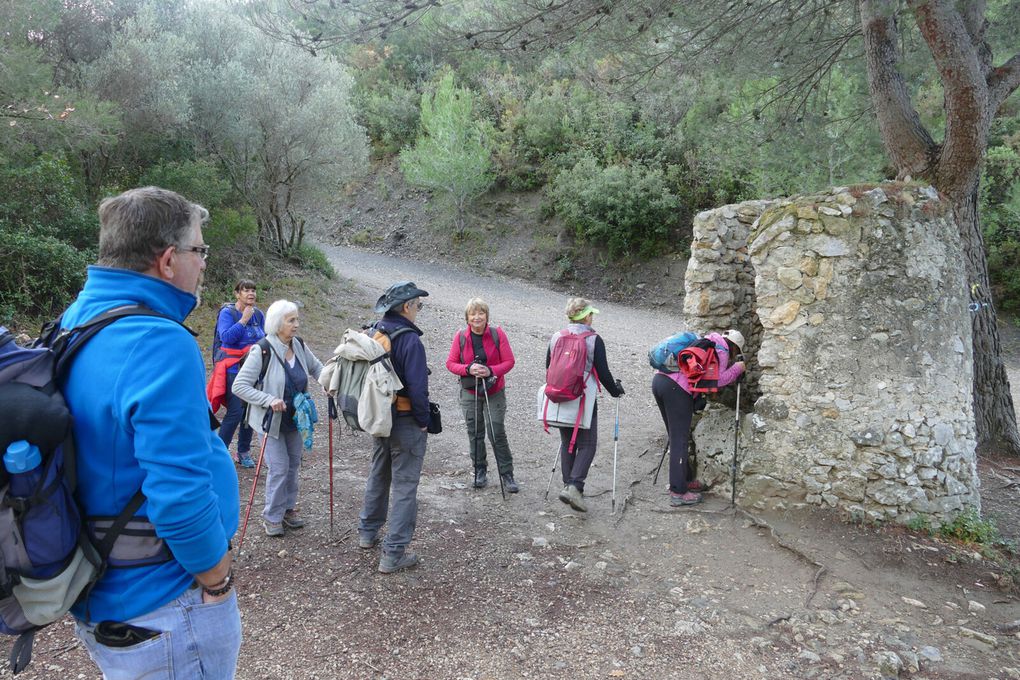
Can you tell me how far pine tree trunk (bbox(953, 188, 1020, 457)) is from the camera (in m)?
7.45

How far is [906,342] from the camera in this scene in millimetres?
5391

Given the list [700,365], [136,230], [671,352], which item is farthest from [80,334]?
[700,365]

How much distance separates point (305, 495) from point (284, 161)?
11969 millimetres

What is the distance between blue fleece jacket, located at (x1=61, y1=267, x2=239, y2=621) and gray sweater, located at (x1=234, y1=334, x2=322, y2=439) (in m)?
3.01

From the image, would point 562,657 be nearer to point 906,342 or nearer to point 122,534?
point 122,534

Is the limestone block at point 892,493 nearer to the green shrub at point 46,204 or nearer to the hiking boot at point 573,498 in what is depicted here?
the hiking boot at point 573,498

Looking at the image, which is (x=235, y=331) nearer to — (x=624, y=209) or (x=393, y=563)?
(x=393, y=563)

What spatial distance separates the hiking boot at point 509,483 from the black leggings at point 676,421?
1.43 meters

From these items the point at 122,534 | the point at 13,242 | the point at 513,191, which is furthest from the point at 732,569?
the point at 513,191

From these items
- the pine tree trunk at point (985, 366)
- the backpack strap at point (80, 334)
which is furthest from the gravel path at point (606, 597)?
the pine tree trunk at point (985, 366)

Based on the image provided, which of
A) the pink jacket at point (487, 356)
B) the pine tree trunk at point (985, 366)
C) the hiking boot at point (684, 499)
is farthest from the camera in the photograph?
the pine tree trunk at point (985, 366)

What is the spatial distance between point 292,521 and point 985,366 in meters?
7.56

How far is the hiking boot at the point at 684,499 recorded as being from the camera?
19.5ft

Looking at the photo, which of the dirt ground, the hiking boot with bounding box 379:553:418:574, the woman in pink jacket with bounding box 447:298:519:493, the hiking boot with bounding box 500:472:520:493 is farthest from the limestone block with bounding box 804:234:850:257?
the hiking boot with bounding box 379:553:418:574
